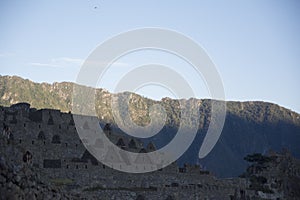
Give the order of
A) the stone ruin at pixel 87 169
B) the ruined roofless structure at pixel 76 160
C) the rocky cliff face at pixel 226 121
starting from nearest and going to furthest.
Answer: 1. the stone ruin at pixel 87 169
2. the ruined roofless structure at pixel 76 160
3. the rocky cliff face at pixel 226 121

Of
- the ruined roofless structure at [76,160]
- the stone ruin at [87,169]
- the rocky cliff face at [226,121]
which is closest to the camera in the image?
the stone ruin at [87,169]

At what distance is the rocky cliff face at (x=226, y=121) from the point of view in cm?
14162

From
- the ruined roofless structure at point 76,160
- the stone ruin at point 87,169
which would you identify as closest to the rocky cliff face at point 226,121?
the stone ruin at point 87,169

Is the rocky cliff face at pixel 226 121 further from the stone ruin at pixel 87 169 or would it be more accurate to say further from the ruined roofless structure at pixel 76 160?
the ruined roofless structure at pixel 76 160

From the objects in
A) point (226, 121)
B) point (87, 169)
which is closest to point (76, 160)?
point (87, 169)

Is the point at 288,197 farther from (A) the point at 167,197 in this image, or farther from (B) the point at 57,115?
(B) the point at 57,115

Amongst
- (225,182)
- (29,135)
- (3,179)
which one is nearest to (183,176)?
(225,182)

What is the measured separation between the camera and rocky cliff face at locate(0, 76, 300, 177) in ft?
465

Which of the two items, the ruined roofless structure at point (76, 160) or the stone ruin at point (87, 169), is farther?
the ruined roofless structure at point (76, 160)

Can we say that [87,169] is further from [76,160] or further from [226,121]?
[226,121]

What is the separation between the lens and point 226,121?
6639 inches

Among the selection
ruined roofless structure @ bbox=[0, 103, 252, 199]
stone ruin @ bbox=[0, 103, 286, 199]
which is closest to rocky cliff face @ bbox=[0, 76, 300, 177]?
stone ruin @ bbox=[0, 103, 286, 199]

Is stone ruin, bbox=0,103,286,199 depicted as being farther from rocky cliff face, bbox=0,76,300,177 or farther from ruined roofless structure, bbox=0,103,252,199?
rocky cliff face, bbox=0,76,300,177

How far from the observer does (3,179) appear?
93.1 ft
